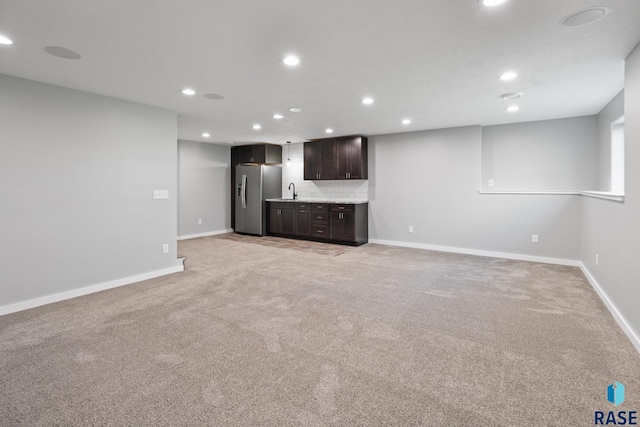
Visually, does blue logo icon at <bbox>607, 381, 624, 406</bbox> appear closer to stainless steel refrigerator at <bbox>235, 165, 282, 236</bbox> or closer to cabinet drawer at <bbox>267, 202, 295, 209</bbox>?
cabinet drawer at <bbox>267, 202, 295, 209</bbox>

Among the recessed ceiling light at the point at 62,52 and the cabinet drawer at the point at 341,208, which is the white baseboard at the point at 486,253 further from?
the recessed ceiling light at the point at 62,52

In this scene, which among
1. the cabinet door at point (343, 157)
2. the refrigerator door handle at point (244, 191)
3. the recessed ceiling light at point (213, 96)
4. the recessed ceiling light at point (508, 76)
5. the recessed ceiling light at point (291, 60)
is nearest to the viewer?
the recessed ceiling light at point (291, 60)

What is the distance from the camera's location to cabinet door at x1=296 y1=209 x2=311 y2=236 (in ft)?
23.7

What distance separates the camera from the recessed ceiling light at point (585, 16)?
2.02 meters

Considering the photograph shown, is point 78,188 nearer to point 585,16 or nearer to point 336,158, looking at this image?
point 336,158

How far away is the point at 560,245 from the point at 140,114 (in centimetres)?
645

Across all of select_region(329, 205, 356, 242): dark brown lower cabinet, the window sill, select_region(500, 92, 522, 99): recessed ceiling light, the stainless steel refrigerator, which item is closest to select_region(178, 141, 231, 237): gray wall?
the stainless steel refrigerator

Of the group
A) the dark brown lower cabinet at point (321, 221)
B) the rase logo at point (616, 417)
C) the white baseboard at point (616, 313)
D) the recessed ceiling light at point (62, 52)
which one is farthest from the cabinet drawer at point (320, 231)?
the rase logo at point (616, 417)

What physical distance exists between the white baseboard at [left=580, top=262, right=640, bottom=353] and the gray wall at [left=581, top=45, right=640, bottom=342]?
0.13ft

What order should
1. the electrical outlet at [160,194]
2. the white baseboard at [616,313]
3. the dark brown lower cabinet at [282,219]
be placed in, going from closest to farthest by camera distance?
the white baseboard at [616,313] → the electrical outlet at [160,194] → the dark brown lower cabinet at [282,219]

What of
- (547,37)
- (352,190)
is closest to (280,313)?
(547,37)

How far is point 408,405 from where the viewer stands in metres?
1.77

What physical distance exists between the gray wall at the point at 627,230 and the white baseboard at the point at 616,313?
39mm

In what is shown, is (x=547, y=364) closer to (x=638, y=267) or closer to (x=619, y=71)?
(x=638, y=267)
